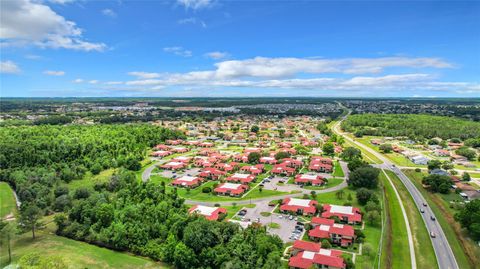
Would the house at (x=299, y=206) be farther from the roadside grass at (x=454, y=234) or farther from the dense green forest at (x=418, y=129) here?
the dense green forest at (x=418, y=129)

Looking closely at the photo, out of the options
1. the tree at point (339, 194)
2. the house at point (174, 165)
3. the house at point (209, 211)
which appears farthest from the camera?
the house at point (174, 165)

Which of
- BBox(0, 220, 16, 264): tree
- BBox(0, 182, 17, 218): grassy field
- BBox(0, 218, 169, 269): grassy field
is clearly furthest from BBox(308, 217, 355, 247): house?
BBox(0, 182, 17, 218): grassy field

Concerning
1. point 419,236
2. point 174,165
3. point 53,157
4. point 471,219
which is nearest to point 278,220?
point 419,236

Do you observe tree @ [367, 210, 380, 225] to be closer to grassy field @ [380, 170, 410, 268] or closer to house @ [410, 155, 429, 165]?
grassy field @ [380, 170, 410, 268]

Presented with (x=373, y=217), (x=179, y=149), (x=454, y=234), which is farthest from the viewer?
(x=179, y=149)

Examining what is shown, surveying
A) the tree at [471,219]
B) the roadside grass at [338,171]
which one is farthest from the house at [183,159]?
the tree at [471,219]

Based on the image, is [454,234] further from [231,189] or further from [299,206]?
[231,189]

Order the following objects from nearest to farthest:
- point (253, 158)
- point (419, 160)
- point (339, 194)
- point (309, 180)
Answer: point (339, 194), point (309, 180), point (253, 158), point (419, 160)
